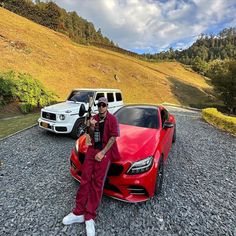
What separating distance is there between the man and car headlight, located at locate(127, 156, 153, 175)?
393mm

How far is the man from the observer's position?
3.21 metres

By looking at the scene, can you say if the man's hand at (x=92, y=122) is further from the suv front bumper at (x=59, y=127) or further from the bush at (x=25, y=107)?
the bush at (x=25, y=107)

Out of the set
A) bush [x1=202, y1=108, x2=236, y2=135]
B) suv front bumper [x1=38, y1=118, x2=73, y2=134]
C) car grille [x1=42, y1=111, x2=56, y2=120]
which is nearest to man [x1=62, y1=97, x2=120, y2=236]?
suv front bumper [x1=38, y1=118, x2=73, y2=134]

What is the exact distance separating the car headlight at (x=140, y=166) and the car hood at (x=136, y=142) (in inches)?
2.9

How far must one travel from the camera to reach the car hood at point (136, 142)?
3.65 meters

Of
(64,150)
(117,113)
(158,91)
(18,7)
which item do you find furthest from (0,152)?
(18,7)

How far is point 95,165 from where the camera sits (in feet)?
10.9

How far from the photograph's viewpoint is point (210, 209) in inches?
150

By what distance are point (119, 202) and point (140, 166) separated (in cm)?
82

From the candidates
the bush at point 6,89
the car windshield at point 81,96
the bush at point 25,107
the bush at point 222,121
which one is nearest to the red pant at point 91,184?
the car windshield at point 81,96

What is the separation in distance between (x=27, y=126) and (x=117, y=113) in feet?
15.6

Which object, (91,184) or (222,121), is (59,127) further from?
(222,121)

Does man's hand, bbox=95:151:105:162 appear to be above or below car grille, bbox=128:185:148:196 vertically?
above

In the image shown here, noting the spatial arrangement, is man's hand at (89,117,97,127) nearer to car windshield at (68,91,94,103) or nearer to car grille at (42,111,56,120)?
car grille at (42,111,56,120)
